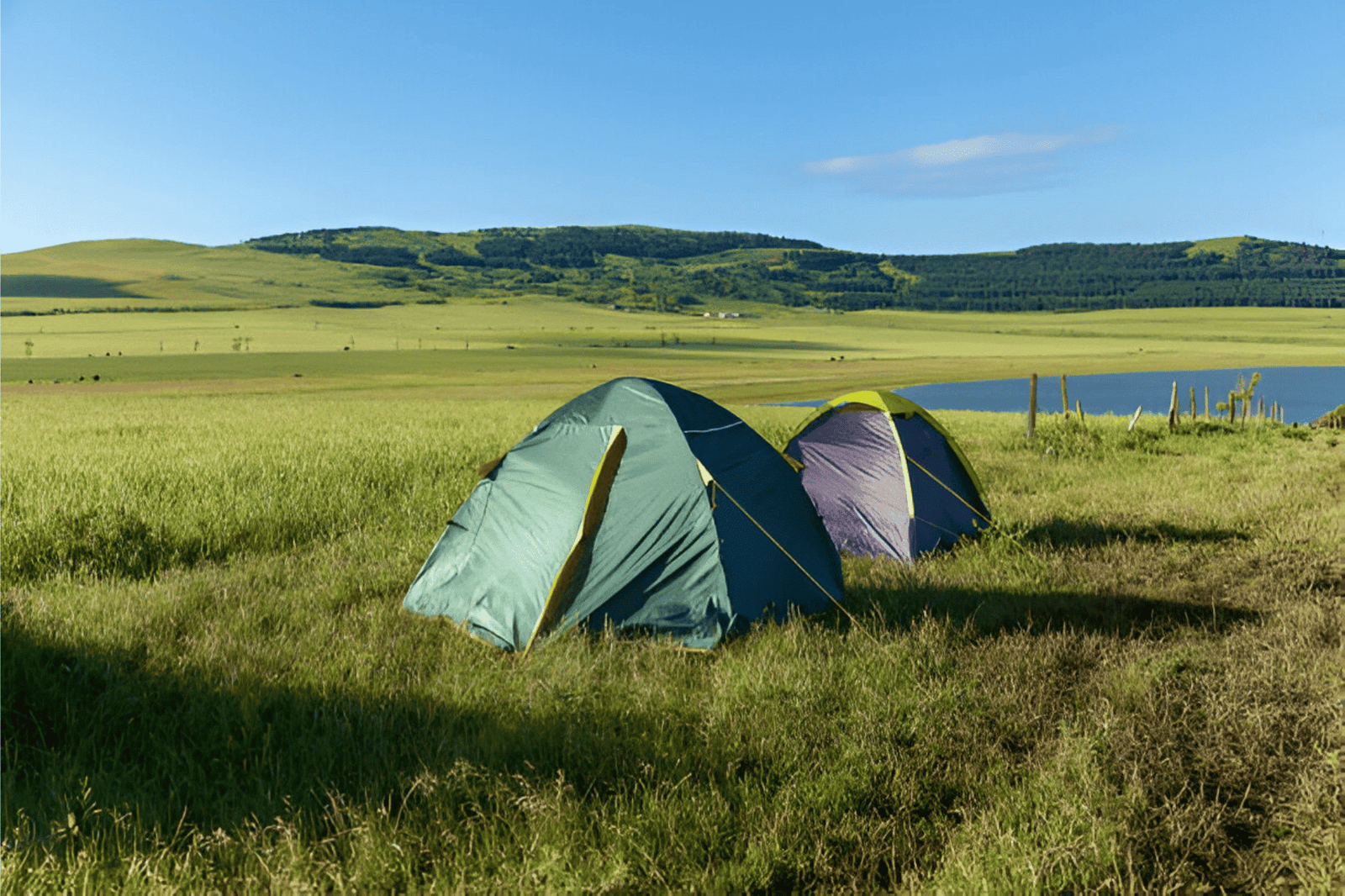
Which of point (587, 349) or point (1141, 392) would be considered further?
point (587, 349)

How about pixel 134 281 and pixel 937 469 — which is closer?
pixel 937 469

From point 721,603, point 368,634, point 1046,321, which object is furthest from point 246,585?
point 1046,321

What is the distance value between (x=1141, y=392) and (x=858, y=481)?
252 ft

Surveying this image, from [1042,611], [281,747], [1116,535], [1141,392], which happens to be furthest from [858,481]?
[1141,392]

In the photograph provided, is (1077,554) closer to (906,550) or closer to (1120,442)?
(906,550)

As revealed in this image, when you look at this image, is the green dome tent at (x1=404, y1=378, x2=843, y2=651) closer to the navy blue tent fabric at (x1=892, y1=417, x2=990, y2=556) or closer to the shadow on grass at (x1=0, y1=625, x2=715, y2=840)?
the shadow on grass at (x1=0, y1=625, x2=715, y2=840)

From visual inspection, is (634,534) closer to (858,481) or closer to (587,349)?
(858,481)

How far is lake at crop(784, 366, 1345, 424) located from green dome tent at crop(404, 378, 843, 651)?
4437 cm

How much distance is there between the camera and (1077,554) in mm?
9820

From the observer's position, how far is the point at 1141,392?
76.1m

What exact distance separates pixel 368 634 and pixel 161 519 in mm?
4897

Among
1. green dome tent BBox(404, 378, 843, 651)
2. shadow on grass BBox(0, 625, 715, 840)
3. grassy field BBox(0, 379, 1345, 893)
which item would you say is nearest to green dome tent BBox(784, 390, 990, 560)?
grassy field BBox(0, 379, 1345, 893)

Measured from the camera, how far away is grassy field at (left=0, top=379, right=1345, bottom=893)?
3869 mm

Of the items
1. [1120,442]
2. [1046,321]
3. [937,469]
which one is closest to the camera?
[937,469]
